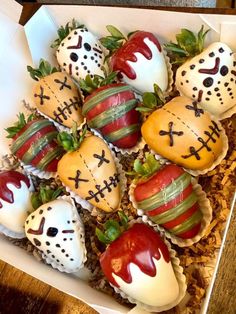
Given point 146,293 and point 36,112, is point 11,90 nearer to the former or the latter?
point 36,112

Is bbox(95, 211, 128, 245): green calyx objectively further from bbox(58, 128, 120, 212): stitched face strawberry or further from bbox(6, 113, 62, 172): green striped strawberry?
bbox(6, 113, 62, 172): green striped strawberry

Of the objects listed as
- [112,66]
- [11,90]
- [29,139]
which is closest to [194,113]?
[112,66]

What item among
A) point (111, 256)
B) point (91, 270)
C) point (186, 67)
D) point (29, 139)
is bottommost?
point (91, 270)

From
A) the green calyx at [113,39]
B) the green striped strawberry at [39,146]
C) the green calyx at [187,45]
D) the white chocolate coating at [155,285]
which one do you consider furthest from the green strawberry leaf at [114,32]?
the white chocolate coating at [155,285]

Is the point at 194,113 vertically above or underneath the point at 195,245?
above

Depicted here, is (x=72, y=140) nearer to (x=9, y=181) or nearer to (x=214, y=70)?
(x=9, y=181)

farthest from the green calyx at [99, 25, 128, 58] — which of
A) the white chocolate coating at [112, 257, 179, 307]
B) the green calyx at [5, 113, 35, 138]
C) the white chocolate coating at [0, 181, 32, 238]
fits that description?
the white chocolate coating at [112, 257, 179, 307]

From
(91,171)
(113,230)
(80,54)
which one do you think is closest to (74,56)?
(80,54)
